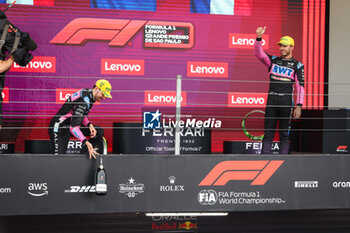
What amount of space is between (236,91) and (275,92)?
52.4 inches

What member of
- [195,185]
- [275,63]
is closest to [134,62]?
[275,63]

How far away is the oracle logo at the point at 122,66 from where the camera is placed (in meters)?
6.25

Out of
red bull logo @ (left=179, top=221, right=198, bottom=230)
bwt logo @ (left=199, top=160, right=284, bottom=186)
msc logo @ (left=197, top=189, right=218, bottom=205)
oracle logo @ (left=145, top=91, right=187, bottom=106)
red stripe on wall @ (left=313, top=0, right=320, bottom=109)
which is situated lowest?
red bull logo @ (left=179, top=221, right=198, bottom=230)

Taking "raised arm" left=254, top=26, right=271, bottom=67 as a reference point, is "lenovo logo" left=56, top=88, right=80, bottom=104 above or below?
below

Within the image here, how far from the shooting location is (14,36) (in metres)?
4.31

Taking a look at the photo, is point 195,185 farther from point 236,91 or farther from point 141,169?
point 236,91

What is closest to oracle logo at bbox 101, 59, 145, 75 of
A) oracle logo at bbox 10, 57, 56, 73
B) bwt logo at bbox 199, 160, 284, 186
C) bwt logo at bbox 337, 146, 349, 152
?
oracle logo at bbox 10, 57, 56, 73

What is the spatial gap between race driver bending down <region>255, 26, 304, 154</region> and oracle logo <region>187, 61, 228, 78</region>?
4.06 ft

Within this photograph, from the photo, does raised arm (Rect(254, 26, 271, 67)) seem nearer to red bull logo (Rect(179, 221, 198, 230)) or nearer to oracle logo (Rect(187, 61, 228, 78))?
oracle logo (Rect(187, 61, 228, 78))

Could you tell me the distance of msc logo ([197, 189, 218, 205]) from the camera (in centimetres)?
412

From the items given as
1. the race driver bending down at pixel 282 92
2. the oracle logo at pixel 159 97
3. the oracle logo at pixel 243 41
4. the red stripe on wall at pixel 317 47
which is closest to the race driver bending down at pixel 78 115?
the race driver bending down at pixel 282 92

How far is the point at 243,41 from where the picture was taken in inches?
259

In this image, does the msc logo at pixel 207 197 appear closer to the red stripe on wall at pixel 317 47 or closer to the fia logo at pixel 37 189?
the fia logo at pixel 37 189

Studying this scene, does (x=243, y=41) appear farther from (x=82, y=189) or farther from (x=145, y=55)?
(x=82, y=189)
